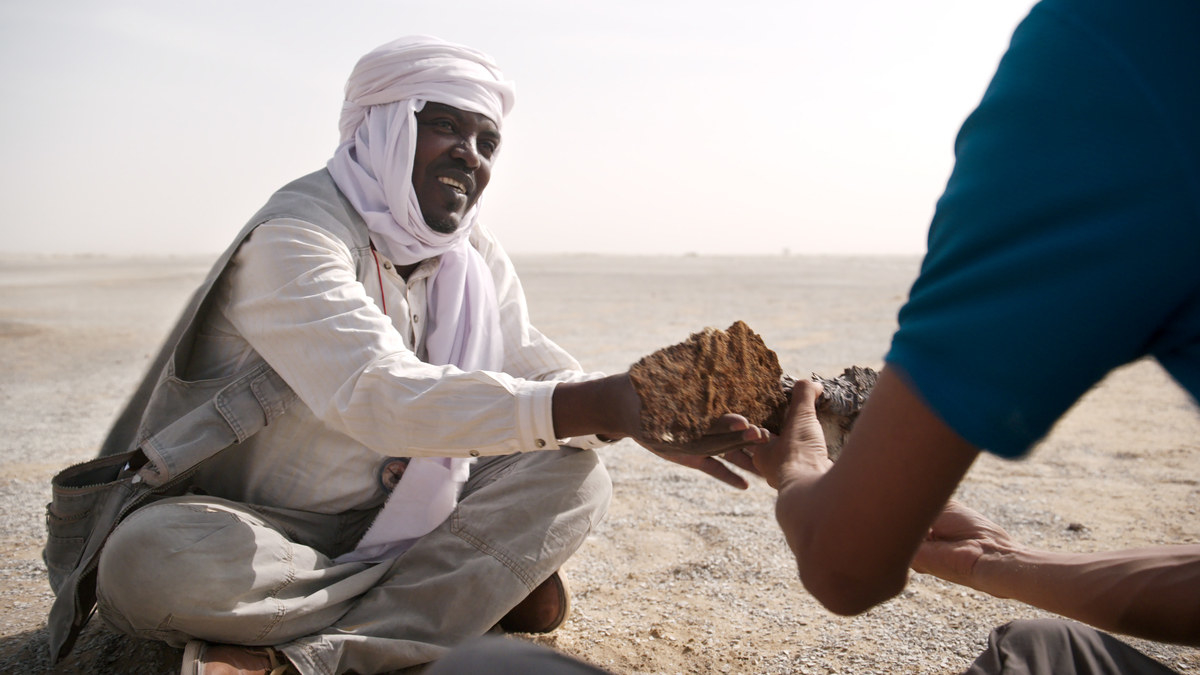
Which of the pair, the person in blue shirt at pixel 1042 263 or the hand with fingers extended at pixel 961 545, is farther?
the hand with fingers extended at pixel 961 545

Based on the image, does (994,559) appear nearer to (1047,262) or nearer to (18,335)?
(1047,262)

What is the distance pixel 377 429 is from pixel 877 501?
169 centimetres

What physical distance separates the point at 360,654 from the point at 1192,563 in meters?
2.23

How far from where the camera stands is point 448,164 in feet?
11.2

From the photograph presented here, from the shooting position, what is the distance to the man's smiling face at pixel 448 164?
3.35m

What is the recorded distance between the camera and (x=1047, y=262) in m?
1.02

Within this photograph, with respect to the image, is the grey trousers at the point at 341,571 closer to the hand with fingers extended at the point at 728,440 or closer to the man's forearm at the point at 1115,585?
the hand with fingers extended at the point at 728,440

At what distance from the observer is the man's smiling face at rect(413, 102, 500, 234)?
132 inches

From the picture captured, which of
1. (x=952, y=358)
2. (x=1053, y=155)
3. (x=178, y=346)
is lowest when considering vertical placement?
(x=178, y=346)

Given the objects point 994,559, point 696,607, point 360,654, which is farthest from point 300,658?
point 994,559

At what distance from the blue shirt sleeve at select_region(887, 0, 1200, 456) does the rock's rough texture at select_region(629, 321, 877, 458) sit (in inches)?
50.6

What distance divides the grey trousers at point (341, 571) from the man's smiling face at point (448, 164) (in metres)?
1.01

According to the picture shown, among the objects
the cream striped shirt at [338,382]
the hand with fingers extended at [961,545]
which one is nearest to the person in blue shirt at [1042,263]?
the hand with fingers extended at [961,545]

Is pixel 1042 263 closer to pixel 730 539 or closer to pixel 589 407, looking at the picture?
pixel 589 407
